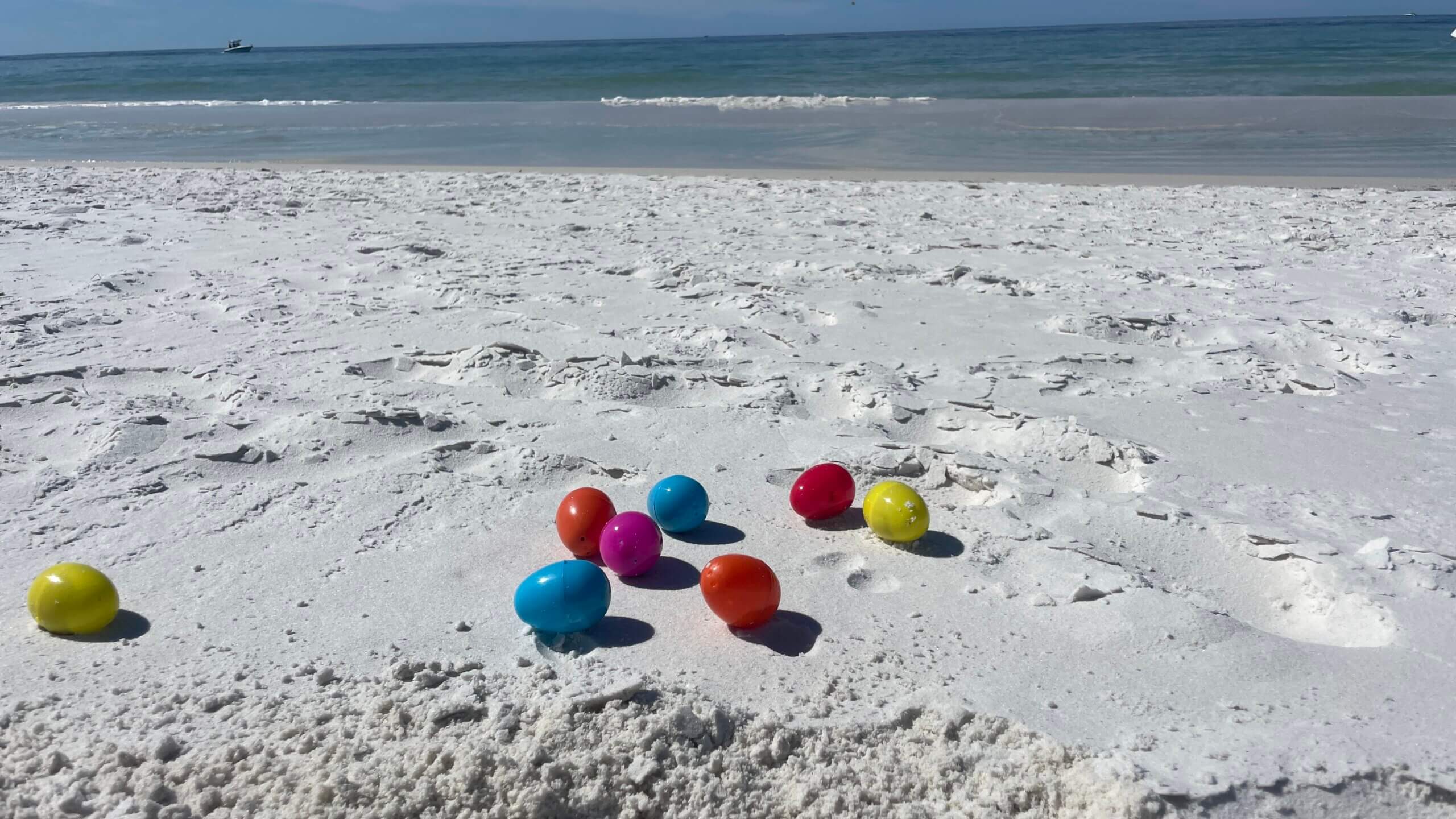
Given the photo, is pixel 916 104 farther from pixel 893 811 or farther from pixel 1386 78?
pixel 893 811

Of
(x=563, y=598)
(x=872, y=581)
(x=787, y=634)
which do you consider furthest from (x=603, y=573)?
(x=872, y=581)

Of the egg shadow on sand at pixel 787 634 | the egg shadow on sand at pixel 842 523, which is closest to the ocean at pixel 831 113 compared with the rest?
the egg shadow on sand at pixel 842 523

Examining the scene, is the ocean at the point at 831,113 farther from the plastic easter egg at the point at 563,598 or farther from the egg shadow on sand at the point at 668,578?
the plastic easter egg at the point at 563,598

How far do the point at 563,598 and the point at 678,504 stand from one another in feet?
1.89

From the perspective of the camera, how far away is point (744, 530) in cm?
271

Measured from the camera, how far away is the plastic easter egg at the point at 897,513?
8.30ft

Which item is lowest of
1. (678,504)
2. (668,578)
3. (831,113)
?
(668,578)

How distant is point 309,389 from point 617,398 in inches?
43.6

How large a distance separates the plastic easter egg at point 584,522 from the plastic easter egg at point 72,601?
1.01m

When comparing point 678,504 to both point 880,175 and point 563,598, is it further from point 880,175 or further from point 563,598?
point 880,175

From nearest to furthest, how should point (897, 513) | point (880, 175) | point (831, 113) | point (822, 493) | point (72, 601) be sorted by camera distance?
point (72, 601) < point (897, 513) < point (822, 493) < point (880, 175) < point (831, 113)

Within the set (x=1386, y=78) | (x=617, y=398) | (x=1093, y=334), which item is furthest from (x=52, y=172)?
(x=1386, y=78)

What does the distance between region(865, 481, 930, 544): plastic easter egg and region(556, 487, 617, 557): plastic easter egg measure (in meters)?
0.69

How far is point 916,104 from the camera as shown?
18.1 m
